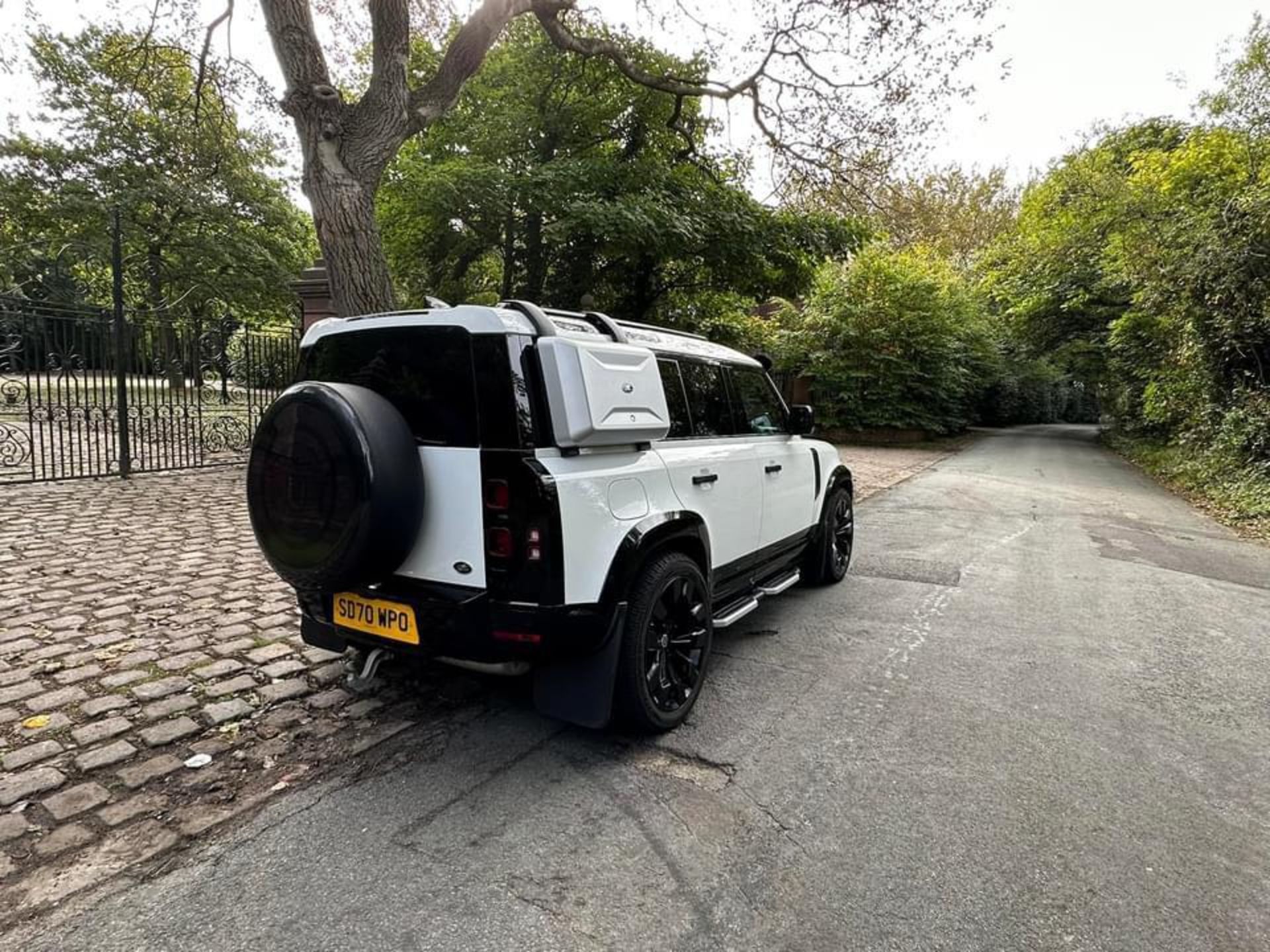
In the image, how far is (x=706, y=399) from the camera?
→ 12.7 feet

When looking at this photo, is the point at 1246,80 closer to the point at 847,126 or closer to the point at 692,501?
the point at 847,126

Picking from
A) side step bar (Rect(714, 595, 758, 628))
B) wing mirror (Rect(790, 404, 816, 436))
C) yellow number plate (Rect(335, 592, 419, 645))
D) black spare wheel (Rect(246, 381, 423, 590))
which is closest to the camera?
black spare wheel (Rect(246, 381, 423, 590))

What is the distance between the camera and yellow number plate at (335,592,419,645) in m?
2.76

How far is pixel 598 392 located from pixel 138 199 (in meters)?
22.3

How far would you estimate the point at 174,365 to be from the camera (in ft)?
33.0

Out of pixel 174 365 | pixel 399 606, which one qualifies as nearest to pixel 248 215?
pixel 174 365

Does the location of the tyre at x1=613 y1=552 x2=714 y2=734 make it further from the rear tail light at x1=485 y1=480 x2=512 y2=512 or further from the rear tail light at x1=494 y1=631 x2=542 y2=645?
the rear tail light at x1=485 y1=480 x2=512 y2=512

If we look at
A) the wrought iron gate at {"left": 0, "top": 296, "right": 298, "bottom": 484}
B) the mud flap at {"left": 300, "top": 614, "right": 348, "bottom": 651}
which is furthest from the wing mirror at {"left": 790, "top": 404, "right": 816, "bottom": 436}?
the wrought iron gate at {"left": 0, "top": 296, "right": 298, "bottom": 484}

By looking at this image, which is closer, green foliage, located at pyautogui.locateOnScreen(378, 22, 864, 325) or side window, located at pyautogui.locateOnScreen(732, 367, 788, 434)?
side window, located at pyautogui.locateOnScreen(732, 367, 788, 434)

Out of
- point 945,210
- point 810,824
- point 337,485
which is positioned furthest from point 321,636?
point 945,210

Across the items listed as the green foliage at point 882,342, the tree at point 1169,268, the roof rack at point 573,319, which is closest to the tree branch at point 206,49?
the roof rack at point 573,319

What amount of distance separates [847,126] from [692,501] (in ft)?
32.6

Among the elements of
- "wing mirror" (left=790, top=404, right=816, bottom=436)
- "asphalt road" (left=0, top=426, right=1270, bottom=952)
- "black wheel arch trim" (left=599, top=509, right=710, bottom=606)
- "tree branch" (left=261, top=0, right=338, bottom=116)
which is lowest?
"asphalt road" (left=0, top=426, right=1270, bottom=952)

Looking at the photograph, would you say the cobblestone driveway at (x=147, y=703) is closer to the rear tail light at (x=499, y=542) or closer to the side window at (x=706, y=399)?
the rear tail light at (x=499, y=542)
